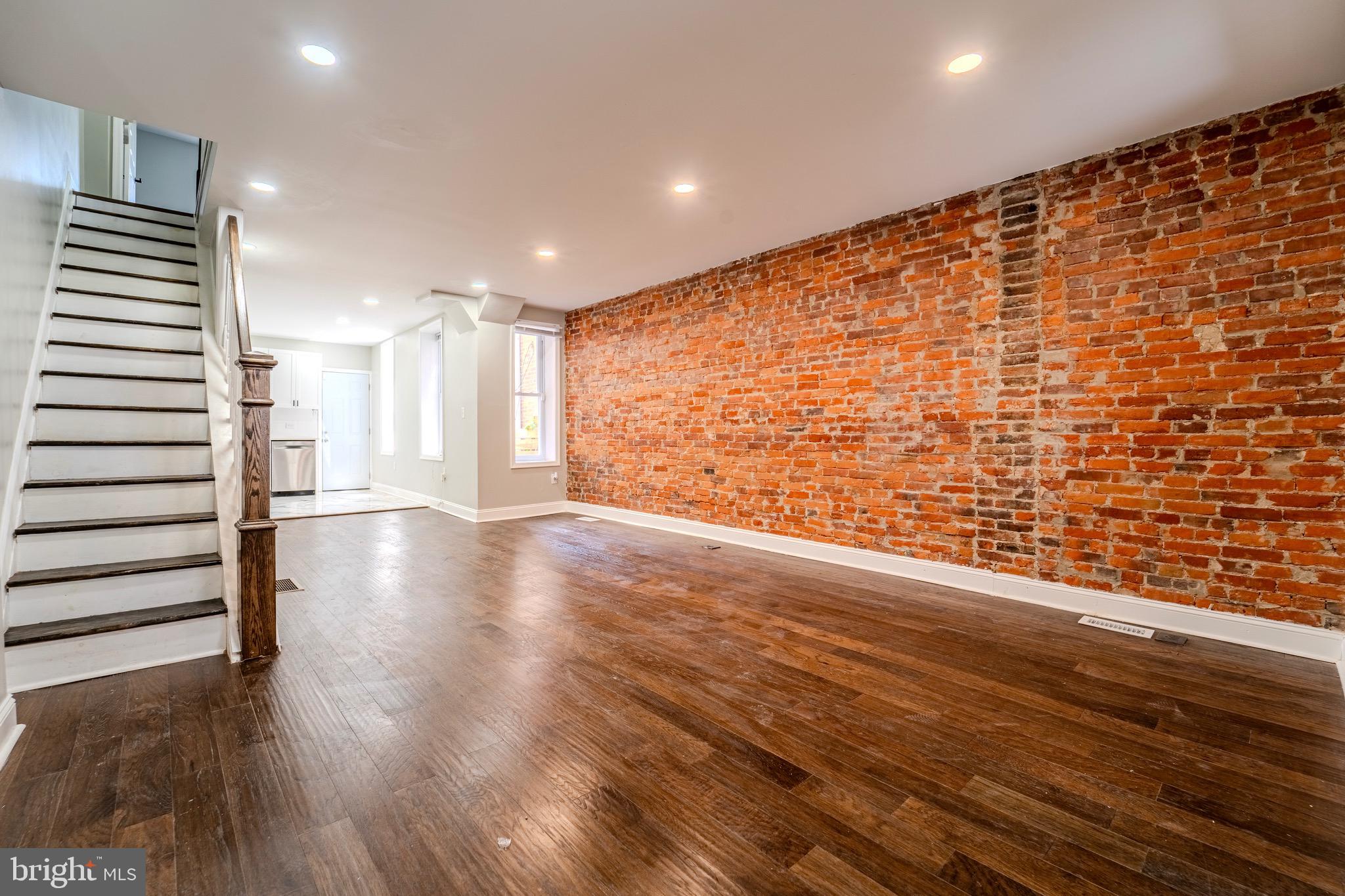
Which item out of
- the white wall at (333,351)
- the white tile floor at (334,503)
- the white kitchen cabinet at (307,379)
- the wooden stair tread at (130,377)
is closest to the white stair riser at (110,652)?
the wooden stair tread at (130,377)

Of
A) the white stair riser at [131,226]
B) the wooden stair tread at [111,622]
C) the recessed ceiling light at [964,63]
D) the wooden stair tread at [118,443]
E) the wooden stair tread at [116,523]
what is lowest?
the wooden stair tread at [111,622]

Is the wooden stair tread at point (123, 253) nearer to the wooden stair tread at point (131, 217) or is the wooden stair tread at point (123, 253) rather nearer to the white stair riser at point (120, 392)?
the wooden stair tread at point (131, 217)

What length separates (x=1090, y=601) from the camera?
3.19m

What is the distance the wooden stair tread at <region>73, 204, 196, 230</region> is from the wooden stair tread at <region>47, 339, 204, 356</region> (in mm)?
1633

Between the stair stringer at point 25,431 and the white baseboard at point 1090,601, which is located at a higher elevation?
the stair stringer at point 25,431

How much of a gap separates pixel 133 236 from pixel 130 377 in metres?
1.84

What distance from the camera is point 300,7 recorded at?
2.05 metres

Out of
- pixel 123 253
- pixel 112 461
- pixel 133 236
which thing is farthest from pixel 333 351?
pixel 112 461

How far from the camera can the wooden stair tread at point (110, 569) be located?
2.36 m

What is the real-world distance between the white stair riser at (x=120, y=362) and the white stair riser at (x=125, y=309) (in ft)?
1.21

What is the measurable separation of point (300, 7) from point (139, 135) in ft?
28.5

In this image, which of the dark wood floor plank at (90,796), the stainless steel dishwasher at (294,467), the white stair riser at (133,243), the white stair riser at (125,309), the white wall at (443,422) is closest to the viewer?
the dark wood floor plank at (90,796)

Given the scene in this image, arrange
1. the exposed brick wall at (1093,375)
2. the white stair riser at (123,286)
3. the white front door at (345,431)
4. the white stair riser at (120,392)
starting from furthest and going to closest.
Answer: the white front door at (345,431)
the white stair riser at (123,286)
the white stair riser at (120,392)
the exposed brick wall at (1093,375)

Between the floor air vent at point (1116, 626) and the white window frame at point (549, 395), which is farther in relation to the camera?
the white window frame at point (549, 395)
